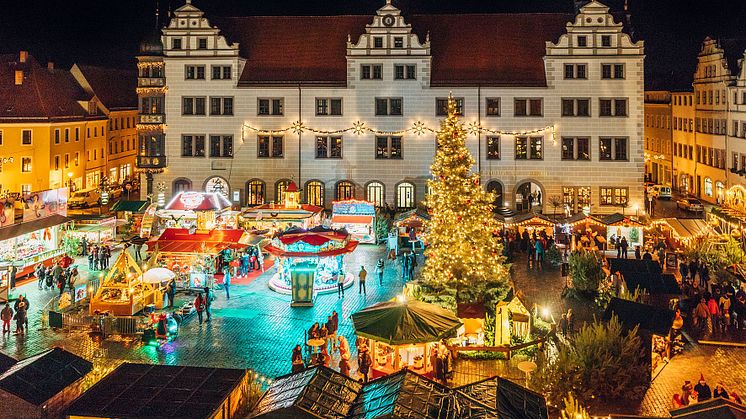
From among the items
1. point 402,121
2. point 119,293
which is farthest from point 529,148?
point 119,293

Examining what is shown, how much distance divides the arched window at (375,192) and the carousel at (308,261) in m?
16.9

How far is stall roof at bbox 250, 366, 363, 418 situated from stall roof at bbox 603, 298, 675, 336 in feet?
40.3

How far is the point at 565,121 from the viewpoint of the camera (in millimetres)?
47812

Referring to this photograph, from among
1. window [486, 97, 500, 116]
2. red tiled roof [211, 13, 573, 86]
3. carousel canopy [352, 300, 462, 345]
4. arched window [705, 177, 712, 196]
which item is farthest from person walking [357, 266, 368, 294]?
arched window [705, 177, 712, 196]

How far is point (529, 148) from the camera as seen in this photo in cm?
4819

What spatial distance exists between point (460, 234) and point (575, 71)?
27.0 m

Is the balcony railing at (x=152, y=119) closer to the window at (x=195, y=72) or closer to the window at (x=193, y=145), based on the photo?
the window at (x=193, y=145)

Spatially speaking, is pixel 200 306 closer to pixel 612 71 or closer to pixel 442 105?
pixel 442 105

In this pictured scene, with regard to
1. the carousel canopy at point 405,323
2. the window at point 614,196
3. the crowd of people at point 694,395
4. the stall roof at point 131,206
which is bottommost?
the crowd of people at point 694,395

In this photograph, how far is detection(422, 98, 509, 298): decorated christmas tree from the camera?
24844mm

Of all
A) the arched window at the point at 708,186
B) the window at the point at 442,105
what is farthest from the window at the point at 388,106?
the arched window at the point at 708,186

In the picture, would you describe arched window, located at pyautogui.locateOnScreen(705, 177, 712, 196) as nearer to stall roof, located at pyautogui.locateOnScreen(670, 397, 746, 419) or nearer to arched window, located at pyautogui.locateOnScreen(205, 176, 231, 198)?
arched window, located at pyautogui.locateOnScreen(205, 176, 231, 198)

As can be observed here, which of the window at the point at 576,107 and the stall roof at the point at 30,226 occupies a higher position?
the window at the point at 576,107

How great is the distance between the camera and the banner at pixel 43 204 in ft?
117
